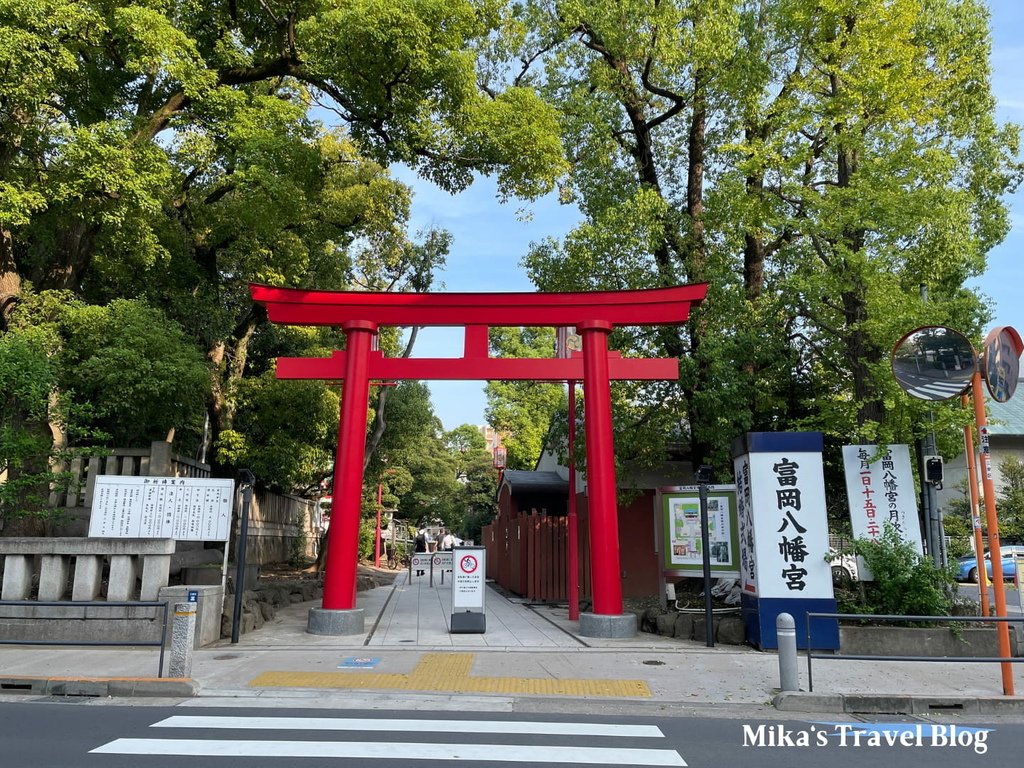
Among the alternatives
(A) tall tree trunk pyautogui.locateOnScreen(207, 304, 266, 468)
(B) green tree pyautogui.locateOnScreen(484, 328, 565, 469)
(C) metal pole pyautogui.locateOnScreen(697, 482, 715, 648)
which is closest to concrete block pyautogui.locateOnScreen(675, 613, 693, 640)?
(C) metal pole pyautogui.locateOnScreen(697, 482, 715, 648)

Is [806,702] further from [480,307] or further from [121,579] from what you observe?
[121,579]

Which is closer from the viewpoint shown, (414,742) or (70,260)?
(414,742)

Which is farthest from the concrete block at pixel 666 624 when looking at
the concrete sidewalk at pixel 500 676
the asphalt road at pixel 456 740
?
the asphalt road at pixel 456 740

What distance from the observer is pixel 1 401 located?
11.2m

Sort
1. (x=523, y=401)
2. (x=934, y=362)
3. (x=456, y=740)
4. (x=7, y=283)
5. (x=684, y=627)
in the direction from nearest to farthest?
(x=456, y=740) < (x=934, y=362) < (x=684, y=627) < (x=7, y=283) < (x=523, y=401)

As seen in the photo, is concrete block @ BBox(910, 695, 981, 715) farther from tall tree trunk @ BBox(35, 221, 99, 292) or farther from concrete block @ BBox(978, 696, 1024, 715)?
tall tree trunk @ BBox(35, 221, 99, 292)

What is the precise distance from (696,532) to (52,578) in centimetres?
998

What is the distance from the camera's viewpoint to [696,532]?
11734 mm

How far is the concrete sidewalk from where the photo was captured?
24.6 feet

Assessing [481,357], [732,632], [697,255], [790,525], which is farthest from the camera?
[697,255]

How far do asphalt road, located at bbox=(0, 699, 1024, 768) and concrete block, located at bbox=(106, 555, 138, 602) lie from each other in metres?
3.40

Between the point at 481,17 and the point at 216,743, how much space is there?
14525 millimetres

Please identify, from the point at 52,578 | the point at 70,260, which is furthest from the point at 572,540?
the point at 70,260

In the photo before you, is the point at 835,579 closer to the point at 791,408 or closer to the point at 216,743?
the point at 791,408
